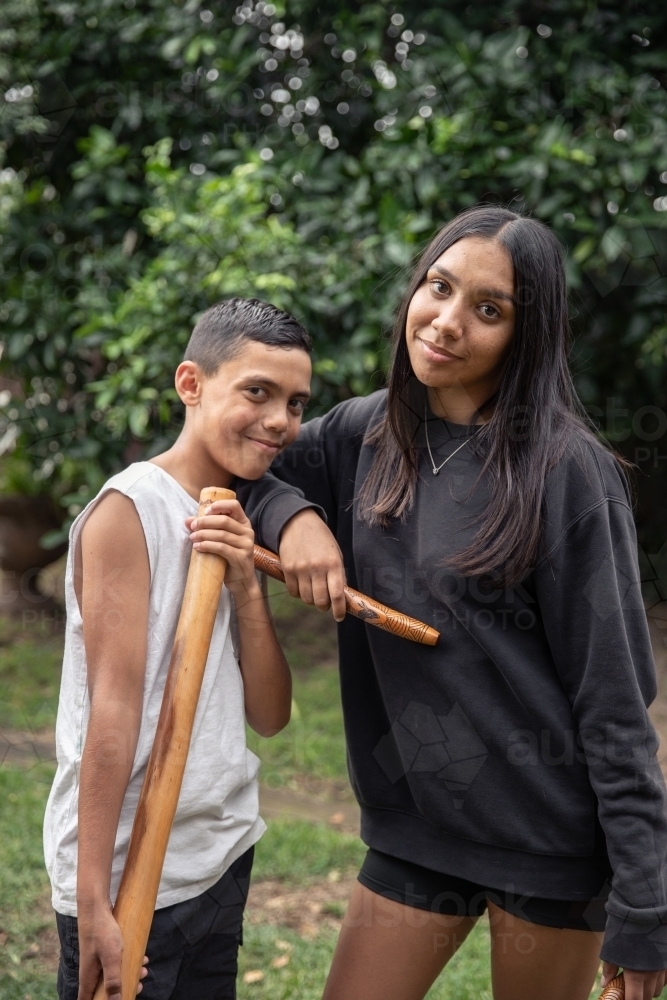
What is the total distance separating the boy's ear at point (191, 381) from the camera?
5.95 ft

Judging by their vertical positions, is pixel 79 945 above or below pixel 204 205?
below

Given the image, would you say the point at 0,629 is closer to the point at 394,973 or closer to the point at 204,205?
the point at 204,205

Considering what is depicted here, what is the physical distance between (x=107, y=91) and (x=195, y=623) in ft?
13.9

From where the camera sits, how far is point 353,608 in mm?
1675

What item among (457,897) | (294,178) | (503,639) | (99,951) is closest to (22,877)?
(457,897)

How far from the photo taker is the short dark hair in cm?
178

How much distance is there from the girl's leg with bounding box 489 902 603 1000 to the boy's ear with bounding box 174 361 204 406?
1.03 meters

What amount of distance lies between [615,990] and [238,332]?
1225mm

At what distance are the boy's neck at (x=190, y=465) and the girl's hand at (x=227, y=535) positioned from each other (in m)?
0.14

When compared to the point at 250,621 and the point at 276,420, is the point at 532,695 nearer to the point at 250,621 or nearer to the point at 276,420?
the point at 250,621

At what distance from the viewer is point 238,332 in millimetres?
1790

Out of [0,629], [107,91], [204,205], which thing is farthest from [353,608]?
[0,629]

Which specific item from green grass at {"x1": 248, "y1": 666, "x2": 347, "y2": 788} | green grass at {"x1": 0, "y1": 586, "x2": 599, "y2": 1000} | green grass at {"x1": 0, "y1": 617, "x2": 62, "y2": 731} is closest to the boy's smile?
green grass at {"x1": 0, "y1": 586, "x2": 599, "y2": 1000}

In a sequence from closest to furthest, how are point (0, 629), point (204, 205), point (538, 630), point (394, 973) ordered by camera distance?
point (538, 630)
point (394, 973)
point (204, 205)
point (0, 629)
